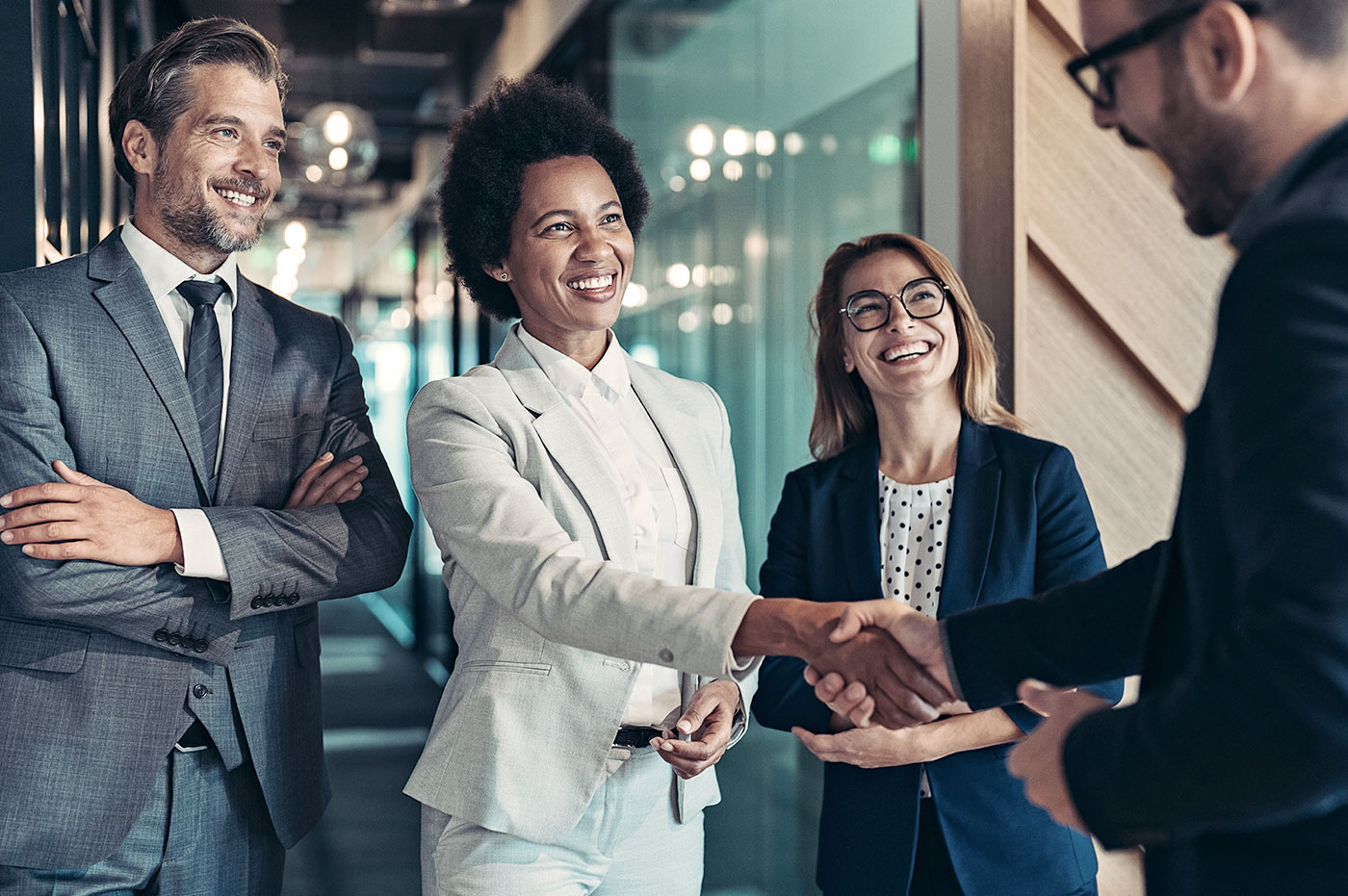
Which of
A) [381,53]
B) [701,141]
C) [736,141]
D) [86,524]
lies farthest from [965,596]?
[381,53]

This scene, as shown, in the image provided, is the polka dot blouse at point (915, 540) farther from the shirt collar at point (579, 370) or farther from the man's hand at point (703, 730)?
the shirt collar at point (579, 370)

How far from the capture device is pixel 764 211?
3588 millimetres

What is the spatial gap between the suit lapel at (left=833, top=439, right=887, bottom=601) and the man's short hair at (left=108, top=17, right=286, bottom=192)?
1.33 m

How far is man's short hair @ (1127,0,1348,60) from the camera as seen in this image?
995 millimetres

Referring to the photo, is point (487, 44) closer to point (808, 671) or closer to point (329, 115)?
point (329, 115)

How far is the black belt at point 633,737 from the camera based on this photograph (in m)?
1.86

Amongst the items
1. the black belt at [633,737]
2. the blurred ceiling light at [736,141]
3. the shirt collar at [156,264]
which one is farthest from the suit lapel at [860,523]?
the blurred ceiling light at [736,141]

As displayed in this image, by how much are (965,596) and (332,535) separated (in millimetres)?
1090

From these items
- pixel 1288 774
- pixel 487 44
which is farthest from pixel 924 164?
pixel 487 44

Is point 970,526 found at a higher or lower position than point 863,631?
higher

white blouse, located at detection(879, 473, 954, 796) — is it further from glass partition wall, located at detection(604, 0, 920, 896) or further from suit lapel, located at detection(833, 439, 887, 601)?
glass partition wall, located at detection(604, 0, 920, 896)

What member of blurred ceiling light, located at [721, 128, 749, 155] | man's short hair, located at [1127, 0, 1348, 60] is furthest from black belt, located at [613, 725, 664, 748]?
blurred ceiling light, located at [721, 128, 749, 155]

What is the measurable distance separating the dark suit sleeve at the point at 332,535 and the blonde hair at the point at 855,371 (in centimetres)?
86

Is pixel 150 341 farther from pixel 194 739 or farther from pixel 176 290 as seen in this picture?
pixel 194 739
